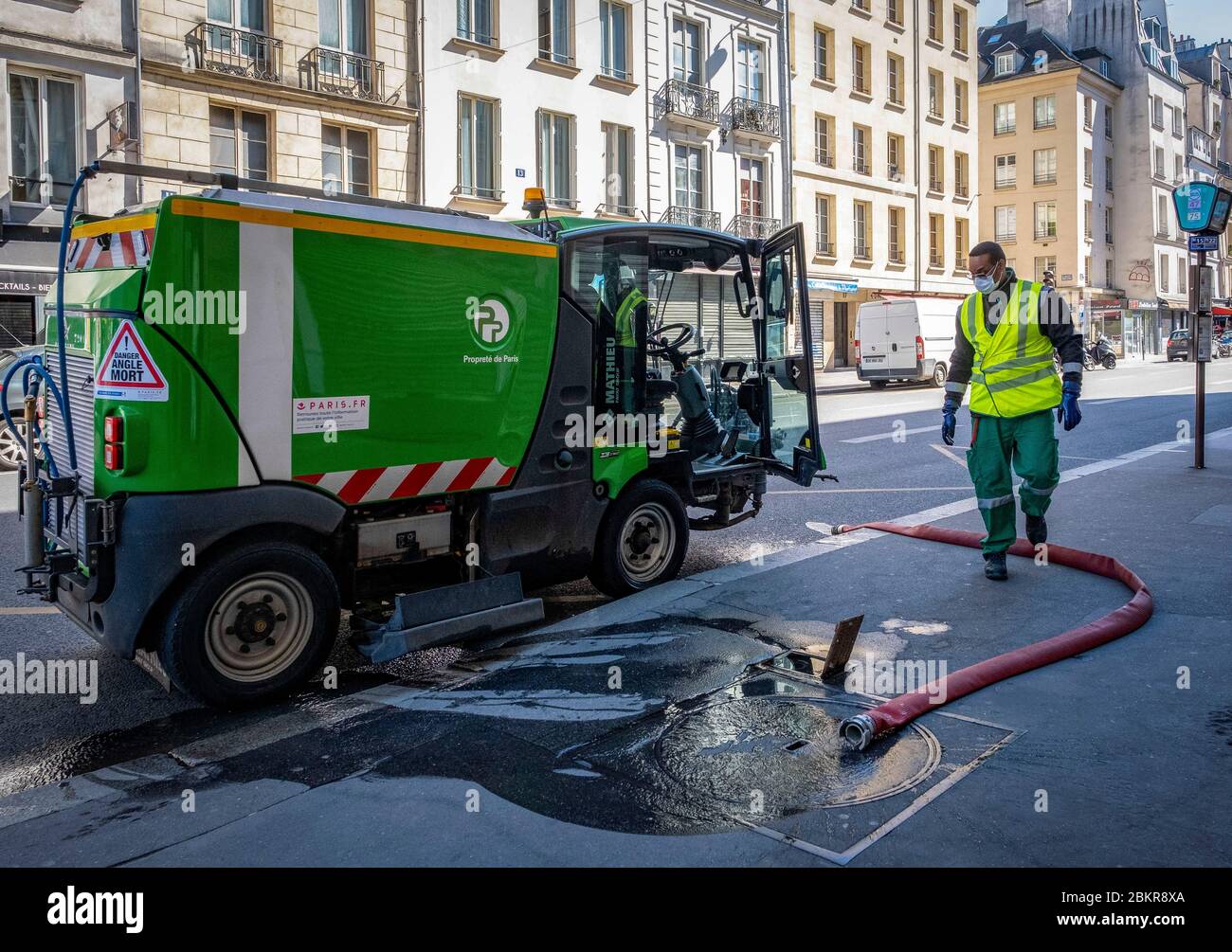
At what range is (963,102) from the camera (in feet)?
152

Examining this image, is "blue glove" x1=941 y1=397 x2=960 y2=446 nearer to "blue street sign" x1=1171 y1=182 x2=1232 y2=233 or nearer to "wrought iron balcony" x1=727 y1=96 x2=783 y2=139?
"blue street sign" x1=1171 y1=182 x2=1232 y2=233

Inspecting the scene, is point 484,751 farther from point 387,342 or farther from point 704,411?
point 704,411

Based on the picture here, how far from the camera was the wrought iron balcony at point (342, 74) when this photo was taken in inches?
896

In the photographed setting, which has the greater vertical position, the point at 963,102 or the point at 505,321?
the point at 963,102

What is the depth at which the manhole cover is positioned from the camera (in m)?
3.66

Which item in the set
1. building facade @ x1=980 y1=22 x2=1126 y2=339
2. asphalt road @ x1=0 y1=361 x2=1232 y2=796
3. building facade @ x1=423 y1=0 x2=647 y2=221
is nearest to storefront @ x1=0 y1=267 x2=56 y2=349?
asphalt road @ x1=0 y1=361 x2=1232 y2=796

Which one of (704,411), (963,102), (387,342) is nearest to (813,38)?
(963,102)

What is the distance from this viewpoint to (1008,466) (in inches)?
264

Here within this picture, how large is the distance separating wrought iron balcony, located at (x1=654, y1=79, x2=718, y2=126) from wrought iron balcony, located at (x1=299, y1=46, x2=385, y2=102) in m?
9.73

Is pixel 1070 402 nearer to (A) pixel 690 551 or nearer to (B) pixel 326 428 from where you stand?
(A) pixel 690 551

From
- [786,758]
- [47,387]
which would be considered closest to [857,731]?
[786,758]

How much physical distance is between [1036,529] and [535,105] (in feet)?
76.0
